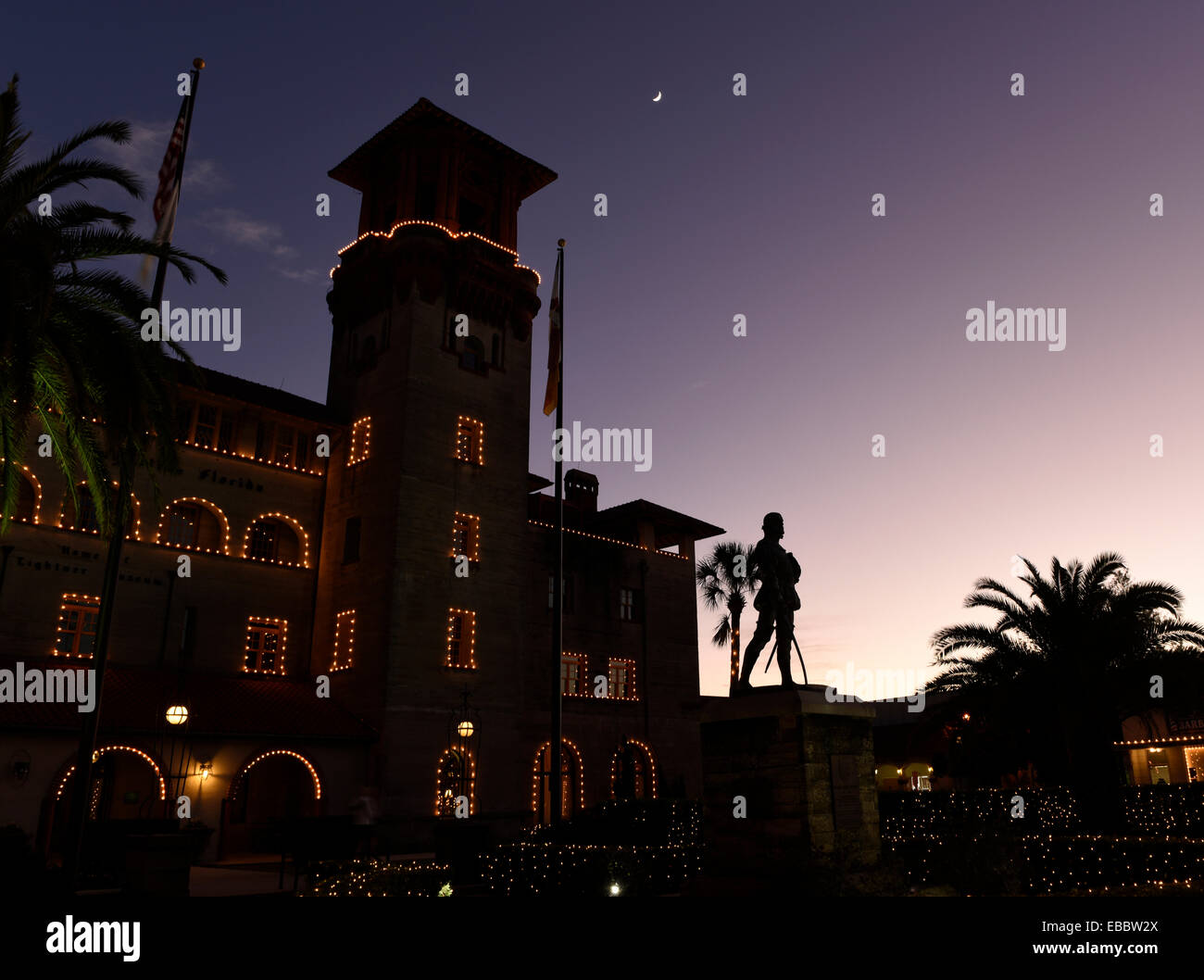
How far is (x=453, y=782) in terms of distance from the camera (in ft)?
104

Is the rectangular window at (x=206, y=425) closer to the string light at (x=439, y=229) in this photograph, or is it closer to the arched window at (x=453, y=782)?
the string light at (x=439, y=229)

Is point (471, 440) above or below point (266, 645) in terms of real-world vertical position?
above

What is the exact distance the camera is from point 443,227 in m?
36.1

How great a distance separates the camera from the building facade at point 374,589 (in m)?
27.8

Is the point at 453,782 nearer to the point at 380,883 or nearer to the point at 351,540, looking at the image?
the point at 351,540

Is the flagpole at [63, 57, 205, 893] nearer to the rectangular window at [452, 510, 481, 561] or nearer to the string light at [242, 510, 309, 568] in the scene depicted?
the string light at [242, 510, 309, 568]

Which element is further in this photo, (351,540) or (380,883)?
(351,540)

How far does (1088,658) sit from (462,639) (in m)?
21.1

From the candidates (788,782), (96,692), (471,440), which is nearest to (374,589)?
(471,440)

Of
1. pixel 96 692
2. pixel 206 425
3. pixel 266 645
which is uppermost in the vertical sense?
pixel 206 425
